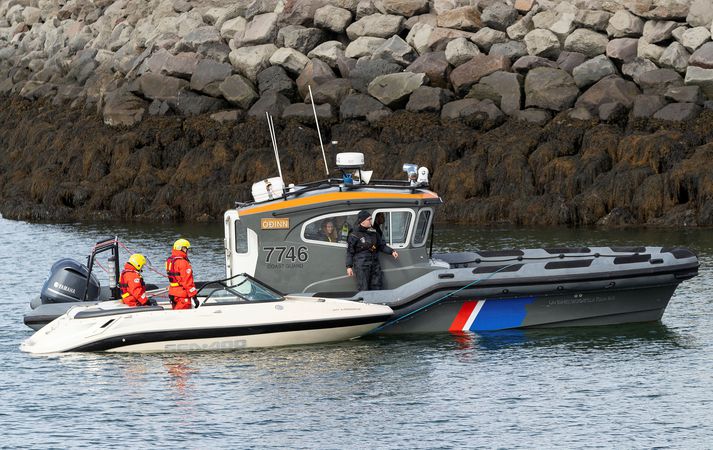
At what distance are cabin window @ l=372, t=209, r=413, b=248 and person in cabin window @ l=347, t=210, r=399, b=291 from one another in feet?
0.59

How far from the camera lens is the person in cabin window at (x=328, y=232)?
1770 centimetres

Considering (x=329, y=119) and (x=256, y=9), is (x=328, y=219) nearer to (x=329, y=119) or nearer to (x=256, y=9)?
(x=329, y=119)

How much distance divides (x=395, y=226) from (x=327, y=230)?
2.91 feet

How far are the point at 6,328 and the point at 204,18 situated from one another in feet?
74.6

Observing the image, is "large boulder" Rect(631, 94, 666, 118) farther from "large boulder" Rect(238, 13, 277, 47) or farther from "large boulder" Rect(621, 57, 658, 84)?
"large boulder" Rect(238, 13, 277, 47)

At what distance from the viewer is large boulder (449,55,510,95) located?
106 ft

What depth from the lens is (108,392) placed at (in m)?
15.2

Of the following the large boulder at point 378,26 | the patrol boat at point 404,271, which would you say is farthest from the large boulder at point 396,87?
the patrol boat at point 404,271

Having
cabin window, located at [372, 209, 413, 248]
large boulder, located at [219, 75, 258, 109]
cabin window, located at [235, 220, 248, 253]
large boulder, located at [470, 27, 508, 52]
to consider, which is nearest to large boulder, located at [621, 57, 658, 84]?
large boulder, located at [470, 27, 508, 52]

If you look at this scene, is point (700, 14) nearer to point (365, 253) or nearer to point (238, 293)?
point (365, 253)

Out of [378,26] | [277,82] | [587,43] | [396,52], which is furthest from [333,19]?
[587,43]

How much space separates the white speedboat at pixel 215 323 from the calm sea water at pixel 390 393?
175 millimetres

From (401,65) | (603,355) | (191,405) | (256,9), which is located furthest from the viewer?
(256,9)

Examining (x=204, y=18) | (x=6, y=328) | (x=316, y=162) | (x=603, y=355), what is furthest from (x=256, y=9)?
(x=603, y=355)
